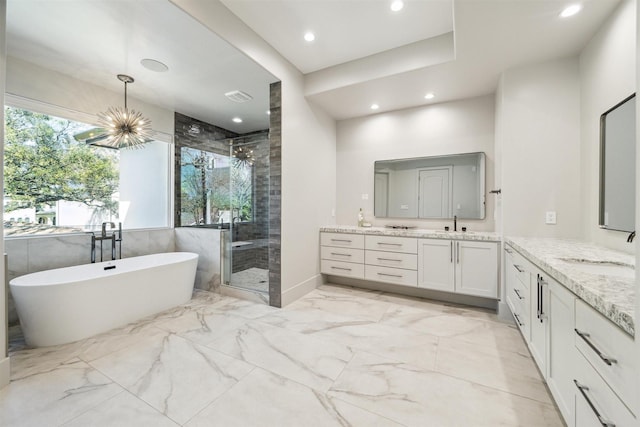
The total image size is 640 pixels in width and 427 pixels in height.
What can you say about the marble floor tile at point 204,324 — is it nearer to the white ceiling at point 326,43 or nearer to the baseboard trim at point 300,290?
the baseboard trim at point 300,290

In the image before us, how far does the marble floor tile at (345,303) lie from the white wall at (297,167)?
0.16m

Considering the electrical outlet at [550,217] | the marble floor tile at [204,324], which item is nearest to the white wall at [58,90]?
the marble floor tile at [204,324]

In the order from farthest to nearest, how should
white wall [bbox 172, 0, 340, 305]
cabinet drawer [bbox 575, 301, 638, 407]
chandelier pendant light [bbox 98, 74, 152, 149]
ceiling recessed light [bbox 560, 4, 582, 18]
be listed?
1. chandelier pendant light [bbox 98, 74, 152, 149]
2. white wall [bbox 172, 0, 340, 305]
3. ceiling recessed light [bbox 560, 4, 582, 18]
4. cabinet drawer [bbox 575, 301, 638, 407]

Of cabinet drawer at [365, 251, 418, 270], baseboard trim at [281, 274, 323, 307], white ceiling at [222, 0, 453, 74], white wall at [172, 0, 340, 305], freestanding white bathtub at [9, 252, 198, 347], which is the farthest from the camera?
cabinet drawer at [365, 251, 418, 270]

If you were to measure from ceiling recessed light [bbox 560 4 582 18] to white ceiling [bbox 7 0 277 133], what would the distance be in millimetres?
2708

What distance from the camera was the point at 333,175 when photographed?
4.33 m

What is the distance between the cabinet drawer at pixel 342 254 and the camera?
3693mm

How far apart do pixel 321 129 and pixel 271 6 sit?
70.0 inches

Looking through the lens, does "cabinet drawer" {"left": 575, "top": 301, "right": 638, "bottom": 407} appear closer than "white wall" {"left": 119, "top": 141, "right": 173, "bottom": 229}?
Yes

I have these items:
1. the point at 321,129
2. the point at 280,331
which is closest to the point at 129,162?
the point at 321,129

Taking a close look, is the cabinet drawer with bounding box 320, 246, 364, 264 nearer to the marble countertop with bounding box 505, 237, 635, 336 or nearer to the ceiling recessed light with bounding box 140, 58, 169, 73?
the marble countertop with bounding box 505, 237, 635, 336

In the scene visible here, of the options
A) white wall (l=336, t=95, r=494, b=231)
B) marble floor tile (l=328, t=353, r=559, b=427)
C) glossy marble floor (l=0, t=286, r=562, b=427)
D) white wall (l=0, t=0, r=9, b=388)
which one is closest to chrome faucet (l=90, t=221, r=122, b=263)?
glossy marble floor (l=0, t=286, r=562, b=427)

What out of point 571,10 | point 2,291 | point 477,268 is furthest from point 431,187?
point 2,291

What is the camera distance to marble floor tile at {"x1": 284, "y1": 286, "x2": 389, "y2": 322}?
297 centimetres
